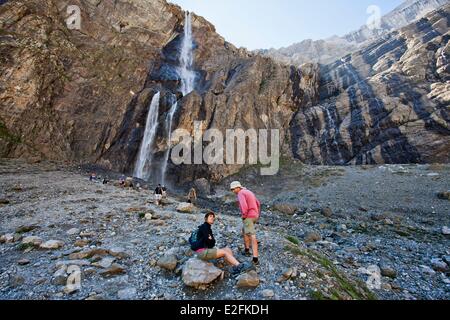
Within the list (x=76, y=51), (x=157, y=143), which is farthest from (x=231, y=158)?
(x=76, y=51)

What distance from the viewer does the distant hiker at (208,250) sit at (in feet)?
28.8

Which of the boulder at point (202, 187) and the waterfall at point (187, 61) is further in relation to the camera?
the waterfall at point (187, 61)

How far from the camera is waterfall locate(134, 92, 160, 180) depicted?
4659 centimetres

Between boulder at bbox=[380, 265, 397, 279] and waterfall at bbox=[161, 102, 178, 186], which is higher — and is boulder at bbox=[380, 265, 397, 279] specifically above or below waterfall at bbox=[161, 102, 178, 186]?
below

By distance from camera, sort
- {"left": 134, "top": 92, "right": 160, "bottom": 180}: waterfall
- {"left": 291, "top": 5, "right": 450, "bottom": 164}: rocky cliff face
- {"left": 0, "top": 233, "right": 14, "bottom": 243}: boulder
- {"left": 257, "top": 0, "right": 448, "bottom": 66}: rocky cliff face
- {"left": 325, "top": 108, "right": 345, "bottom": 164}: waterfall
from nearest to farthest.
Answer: {"left": 0, "top": 233, "right": 14, "bottom": 243}: boulder
{"left": 291, "top": 5, "right": 450, "bottom": 164}: rocky cliff face
{"left": 134, "top": 92, "right": 160, "bottom": 180}: waterfall
{"left": 325, "top": 108, "right": 345, "bottom": 164}: waterfall
{"left": 257, "top": 0, "right": 448, "bottom": 66}: rocky cliff face

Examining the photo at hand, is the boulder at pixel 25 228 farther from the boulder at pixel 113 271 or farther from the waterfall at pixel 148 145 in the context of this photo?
the waterfall at pixel 148 145

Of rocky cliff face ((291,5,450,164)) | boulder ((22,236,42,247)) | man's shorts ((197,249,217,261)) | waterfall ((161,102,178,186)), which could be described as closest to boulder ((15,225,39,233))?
boulder ((22,236,42,247))

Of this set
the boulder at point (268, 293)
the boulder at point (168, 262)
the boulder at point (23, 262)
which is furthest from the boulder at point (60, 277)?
the boulder at point (268, 293)

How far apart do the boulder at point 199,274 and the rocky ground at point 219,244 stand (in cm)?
3

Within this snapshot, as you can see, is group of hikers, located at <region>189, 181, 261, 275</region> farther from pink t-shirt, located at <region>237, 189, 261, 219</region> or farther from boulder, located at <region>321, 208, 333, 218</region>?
boulder, located at <region>321, 208, 333, 218</region>

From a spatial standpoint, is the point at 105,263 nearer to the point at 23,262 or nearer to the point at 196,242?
the point at 23,262

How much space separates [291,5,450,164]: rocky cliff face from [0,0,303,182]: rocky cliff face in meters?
7.20

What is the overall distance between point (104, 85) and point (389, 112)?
52.5 meters

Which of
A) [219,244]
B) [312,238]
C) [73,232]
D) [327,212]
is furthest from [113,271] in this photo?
[327,212]
